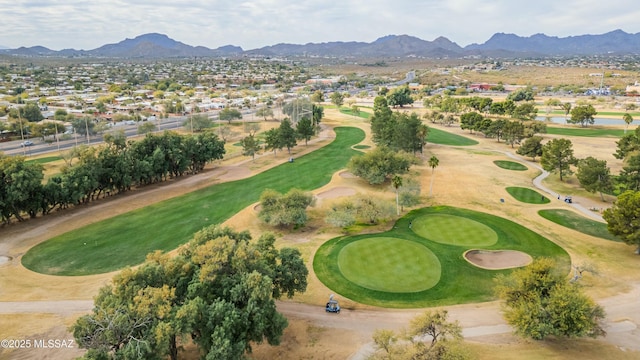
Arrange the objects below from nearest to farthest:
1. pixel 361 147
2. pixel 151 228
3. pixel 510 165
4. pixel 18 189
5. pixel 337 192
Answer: pixel 18 189, pixel 151 228, pixel 337 192, pixel 510 165, pixel 361 147

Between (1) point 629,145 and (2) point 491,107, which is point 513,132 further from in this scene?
(2) point 491,107

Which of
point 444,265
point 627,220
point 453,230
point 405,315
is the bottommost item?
point 405,315

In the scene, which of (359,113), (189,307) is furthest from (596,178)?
(359,113)

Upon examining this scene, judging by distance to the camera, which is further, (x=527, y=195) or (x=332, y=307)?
(x=527, y=195)

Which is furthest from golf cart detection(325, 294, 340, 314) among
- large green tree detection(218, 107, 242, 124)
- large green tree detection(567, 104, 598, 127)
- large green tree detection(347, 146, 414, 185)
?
large green tree detection(567, 104, 598, 127)

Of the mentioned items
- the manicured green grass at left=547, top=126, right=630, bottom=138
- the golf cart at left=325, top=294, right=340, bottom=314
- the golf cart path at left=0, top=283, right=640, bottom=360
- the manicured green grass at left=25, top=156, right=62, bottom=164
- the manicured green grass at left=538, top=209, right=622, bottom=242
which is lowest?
the golf cart path at left=0, top=283, right=640, bottom=360

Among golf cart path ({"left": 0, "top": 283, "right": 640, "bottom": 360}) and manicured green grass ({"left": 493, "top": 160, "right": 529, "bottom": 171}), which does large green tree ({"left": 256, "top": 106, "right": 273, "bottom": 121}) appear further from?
golf cart path ({"left": 0, "top": 283, "right": 640, "bottom": 360})

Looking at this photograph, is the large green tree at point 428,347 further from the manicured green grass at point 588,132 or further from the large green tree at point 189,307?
the manicured green grass at point 588,132
